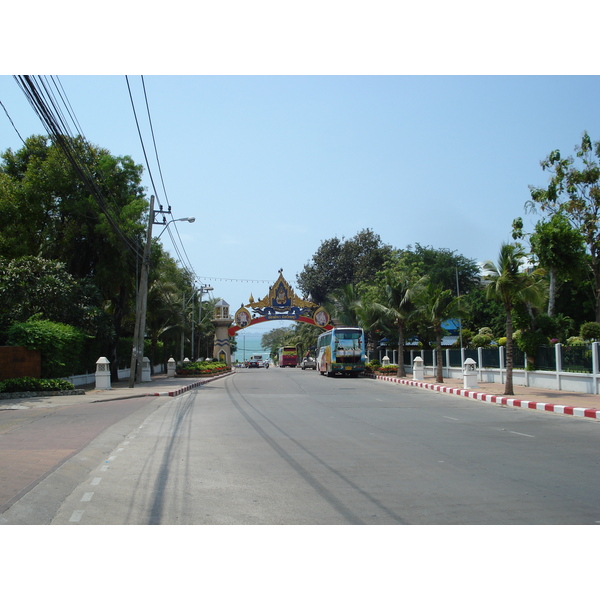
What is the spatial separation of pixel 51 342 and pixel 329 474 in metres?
19.1

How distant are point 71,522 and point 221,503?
1.56m

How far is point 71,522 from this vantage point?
5.95 meters

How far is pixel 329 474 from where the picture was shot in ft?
26.6

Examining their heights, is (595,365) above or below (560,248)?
below

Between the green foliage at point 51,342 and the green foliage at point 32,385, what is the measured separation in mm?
1619

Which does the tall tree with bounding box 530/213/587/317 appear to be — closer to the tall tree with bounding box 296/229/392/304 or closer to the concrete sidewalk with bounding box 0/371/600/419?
the concrete sidewalk with bounding box 0/371/600/419

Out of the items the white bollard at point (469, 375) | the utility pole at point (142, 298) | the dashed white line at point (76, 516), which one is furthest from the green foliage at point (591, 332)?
the dashed white line at point (76, 516)

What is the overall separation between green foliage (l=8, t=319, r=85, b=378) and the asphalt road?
36.1 feet

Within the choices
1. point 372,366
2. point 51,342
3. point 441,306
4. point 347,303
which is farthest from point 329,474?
point 347,303

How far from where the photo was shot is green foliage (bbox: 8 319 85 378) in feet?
76.4

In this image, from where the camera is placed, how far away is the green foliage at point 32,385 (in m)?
21.5

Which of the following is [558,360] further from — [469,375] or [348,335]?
[348,335]

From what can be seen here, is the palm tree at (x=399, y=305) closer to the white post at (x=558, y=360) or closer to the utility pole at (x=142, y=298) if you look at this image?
the white post at (x=558, y=360)

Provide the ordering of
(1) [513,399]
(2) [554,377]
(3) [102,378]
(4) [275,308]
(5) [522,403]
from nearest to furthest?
(5) [522,403], (1) [513,399], (2) [554,377], (3) [102,378], (4) [275,308]
